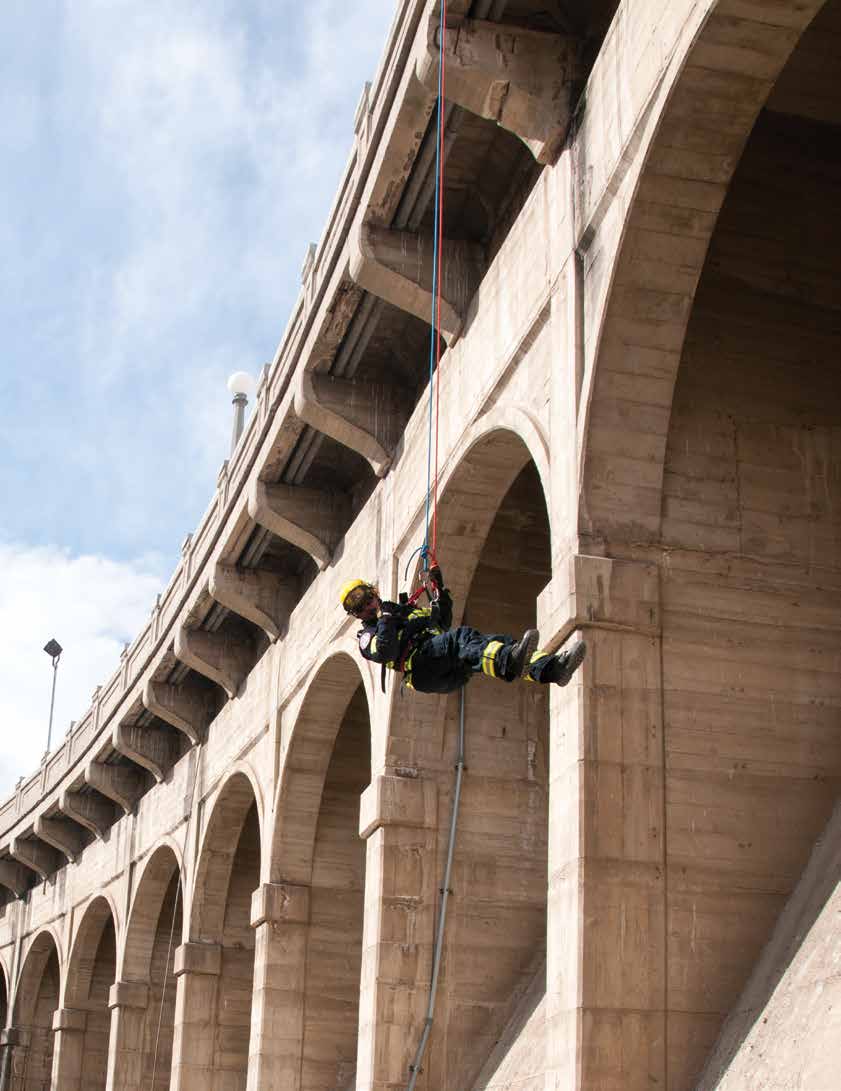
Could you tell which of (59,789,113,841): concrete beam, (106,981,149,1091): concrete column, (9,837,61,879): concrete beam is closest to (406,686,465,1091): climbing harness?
(106,981,149,1091): concrete column

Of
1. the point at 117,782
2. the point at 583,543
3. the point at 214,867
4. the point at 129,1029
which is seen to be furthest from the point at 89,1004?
the point at 583,543

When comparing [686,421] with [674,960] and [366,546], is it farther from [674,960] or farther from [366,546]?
[366,546]

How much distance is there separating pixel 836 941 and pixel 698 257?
4.77 meters

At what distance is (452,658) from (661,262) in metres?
3.21

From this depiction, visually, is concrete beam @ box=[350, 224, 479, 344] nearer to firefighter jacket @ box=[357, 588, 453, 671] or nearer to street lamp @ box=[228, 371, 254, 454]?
firefighter jacket @ box=[357, 588, 453, 671]

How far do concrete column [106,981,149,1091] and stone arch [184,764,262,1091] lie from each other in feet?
20.2

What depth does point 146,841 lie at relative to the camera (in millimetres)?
31703

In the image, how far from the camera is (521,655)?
9836mm

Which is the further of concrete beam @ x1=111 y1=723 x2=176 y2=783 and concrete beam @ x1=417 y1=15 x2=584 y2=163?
concrete beam @ x1=111 y1=723 x2=176 y2=783

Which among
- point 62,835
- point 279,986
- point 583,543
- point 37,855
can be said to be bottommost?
point 279,986

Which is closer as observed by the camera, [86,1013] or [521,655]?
[521,655]

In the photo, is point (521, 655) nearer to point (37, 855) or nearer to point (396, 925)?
point (396, 925)

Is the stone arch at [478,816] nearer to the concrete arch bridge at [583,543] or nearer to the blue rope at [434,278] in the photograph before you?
the concrete arch bridge at [583,543]

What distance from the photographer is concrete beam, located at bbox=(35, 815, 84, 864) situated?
3931 centimetres
